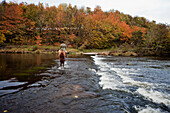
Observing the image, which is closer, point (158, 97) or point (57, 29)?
point (158, 97)

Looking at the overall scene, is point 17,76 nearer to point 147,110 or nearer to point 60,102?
point 60,102

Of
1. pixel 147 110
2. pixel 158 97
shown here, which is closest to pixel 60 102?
pixel 147 110

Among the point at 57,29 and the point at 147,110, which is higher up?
the point at 57,29

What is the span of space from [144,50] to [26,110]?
33114 millimetres

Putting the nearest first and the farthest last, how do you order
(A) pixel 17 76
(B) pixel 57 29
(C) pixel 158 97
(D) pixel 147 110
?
(D) pixel 147 110
(C) pixel 158 97
(A) pixel 17 76
(B) pixel 57 29

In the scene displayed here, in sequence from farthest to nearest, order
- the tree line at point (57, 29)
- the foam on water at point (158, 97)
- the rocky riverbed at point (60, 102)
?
1. the tree line at point (57, 29)
2. the foam on water at point (158, 97)
3. the rocky riverbed at point (60, 102)

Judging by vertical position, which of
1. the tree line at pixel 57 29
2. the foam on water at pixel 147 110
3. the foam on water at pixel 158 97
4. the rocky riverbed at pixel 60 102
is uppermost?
the tree line at pixel 57 29

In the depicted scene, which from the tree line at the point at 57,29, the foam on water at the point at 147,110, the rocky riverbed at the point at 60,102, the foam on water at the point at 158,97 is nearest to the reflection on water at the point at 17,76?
the rocky riverbed at the point at 60,102

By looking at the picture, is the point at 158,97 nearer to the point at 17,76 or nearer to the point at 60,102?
the point at 60,102

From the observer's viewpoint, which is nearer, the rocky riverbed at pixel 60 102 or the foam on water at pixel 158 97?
the rocky riverbed at pixel 60 102

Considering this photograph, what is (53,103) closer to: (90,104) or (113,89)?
(90,104)

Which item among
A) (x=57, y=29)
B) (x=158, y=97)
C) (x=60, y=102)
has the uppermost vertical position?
(x=57, y=29)

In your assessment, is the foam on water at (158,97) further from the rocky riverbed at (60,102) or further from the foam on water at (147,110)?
the rocky riverbed at (60,102)

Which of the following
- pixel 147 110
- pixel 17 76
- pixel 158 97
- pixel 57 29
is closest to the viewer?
pixel 147 110
